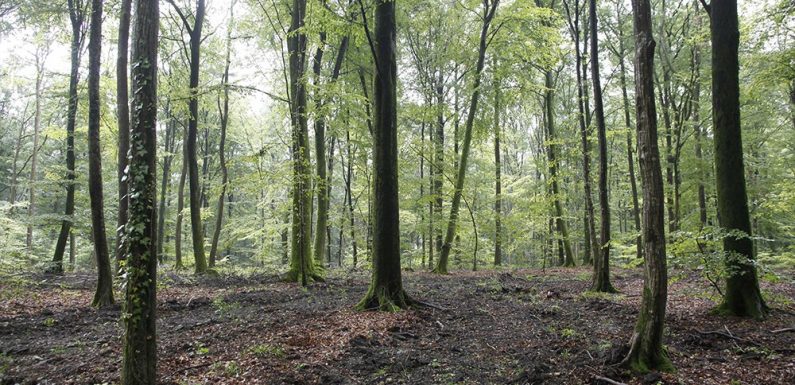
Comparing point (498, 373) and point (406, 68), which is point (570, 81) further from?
point (498, 373)

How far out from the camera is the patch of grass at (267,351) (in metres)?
5.87

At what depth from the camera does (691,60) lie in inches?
643

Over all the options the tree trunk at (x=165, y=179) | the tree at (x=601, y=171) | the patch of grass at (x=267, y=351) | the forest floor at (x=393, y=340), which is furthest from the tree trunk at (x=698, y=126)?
the tree trunk at (x=165, y=179)

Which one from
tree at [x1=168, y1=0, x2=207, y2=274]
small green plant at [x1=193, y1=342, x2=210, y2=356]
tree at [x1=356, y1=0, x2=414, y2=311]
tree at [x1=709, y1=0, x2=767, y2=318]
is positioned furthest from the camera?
tree at [x1=168, y1=0, x2=207, y2=274]

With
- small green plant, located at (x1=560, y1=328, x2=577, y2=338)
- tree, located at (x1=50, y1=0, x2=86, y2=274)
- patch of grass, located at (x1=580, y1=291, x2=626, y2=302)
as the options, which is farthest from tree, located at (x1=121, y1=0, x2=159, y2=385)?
tree, located at (x1=50, y1=0, x2=86, y2=274)

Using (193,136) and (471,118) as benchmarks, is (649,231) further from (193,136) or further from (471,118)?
(193,136)

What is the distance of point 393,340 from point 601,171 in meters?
6.52

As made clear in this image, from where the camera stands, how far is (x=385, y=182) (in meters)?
8.80

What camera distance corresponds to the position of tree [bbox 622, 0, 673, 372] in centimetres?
468

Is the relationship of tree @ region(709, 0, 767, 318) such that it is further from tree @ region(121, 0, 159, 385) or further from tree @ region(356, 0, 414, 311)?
tree @ region(121, 0, 159, 385)

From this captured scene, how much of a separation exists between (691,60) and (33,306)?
22.5 metres

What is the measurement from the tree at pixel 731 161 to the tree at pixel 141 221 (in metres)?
8.27

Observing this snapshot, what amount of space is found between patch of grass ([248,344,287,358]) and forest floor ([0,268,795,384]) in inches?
0.9

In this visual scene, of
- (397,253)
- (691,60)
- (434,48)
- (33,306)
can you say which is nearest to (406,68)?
(434,48)
